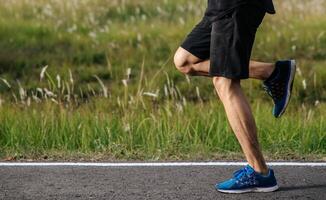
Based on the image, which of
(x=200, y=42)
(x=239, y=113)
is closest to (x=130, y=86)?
(x=200, y=42)

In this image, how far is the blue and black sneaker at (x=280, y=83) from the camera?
5.75 meters

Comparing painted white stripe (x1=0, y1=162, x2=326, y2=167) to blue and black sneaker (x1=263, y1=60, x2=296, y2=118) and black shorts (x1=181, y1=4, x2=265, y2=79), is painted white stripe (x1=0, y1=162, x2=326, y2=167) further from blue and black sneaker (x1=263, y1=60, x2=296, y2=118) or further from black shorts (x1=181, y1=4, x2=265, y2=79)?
black shorts (x1=181, y1=4, x2=265, y2=79)

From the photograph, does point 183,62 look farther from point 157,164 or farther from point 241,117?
point 157,164

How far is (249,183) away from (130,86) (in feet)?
14.8

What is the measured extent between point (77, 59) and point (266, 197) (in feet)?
20.9

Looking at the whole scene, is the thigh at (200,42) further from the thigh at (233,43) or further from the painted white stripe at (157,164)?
the painted white stripe at (157,164)

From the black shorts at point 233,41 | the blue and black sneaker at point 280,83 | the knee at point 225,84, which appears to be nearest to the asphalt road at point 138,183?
the blue and black sneaker at point 280,83

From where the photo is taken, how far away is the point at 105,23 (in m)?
13.6

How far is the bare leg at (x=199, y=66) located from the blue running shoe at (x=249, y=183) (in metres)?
0.64

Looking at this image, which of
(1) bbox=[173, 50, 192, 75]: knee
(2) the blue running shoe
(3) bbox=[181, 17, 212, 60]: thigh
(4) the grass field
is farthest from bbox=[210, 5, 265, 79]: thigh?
(4) the grass field

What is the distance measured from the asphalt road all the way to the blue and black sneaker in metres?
0.47

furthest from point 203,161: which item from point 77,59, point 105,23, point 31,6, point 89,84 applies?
point 31,6

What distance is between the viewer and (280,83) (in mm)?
5762

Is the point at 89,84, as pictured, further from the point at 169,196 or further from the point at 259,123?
the point at 169,196
